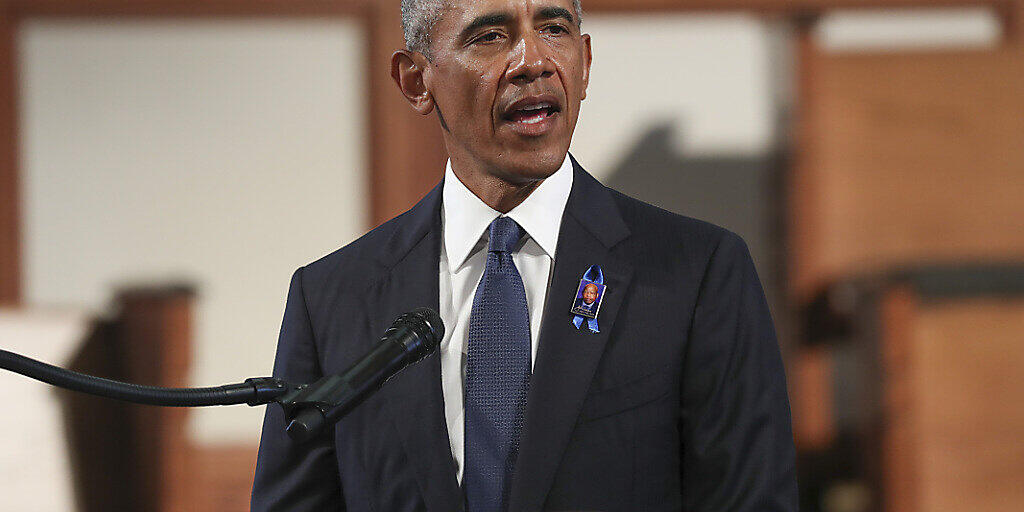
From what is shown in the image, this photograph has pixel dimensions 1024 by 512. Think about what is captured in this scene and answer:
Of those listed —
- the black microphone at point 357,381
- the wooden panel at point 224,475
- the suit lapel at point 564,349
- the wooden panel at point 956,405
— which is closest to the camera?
the black microphone at point 357,381

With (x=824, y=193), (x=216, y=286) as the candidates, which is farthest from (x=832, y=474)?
(x=216, y=286)

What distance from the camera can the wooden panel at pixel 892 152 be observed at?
2.63 meters

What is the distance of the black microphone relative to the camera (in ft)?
2.16

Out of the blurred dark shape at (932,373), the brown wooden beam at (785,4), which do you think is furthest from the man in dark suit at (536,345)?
the brown wooden beam at (785,4)

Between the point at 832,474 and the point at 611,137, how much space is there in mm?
902

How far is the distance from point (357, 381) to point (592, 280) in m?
0.25

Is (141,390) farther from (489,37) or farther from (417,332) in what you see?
(489,37)

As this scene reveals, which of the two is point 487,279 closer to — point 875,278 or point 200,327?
point 875,278

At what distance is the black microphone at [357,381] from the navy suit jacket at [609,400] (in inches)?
6.0

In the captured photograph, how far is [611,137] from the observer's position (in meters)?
2.58

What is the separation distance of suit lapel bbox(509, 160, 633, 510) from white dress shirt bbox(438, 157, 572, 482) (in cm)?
2

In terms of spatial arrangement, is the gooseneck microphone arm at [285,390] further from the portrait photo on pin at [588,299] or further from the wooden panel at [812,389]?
the wooden panel at [812,389]

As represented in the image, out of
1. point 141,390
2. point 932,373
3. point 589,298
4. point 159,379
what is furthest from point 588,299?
point 159,379

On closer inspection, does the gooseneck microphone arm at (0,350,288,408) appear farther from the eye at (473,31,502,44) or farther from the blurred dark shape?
the blurred dark shape
